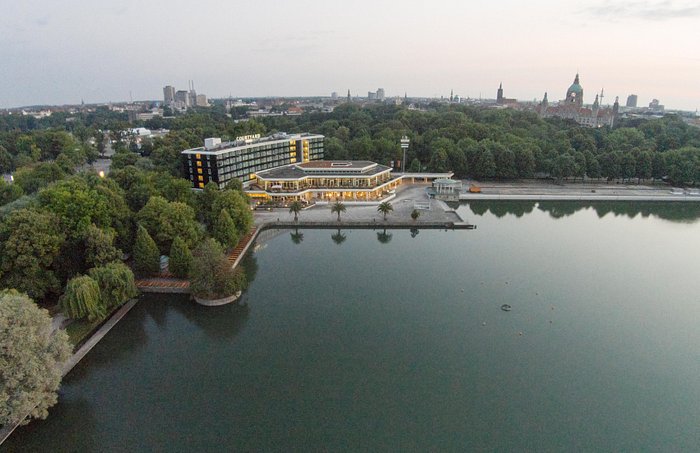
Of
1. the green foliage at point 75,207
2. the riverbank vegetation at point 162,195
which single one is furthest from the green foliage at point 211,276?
the green foliage at point 75,207

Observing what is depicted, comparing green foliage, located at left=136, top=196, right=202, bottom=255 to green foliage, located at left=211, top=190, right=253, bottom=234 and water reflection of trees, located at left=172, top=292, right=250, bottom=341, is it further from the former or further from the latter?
water reflection of trees, located at left=172, top=292, right=250, bottom=341

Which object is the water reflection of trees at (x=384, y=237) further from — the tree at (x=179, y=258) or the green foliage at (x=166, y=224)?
the tree at (x=179, y=258)

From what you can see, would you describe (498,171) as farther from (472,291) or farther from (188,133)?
(188,133)

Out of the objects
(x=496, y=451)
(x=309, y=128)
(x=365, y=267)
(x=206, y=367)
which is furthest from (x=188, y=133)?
(x=496, y=451)

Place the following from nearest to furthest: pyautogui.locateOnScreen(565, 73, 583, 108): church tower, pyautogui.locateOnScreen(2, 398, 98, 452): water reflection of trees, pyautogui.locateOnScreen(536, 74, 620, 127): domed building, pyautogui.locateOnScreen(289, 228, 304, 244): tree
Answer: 1. pyautogui.locateOnScreen(2, 398, 98, 452): water reflection of trees
2. pyautogui.locateOnScreen(289, 228, 304, 244): tree
3. pyautogui.locateOnScreen(536, 74, 620, 127): domed building
4. pyautogui.locateOnScreen(565, 73, 583, 108): church tower

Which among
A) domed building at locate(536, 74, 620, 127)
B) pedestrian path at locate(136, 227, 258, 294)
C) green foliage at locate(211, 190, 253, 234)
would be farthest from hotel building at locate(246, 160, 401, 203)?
domed building at locate(536, 74, 620, 127)

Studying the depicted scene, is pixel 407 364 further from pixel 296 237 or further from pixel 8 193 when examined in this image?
pixel 8 193
